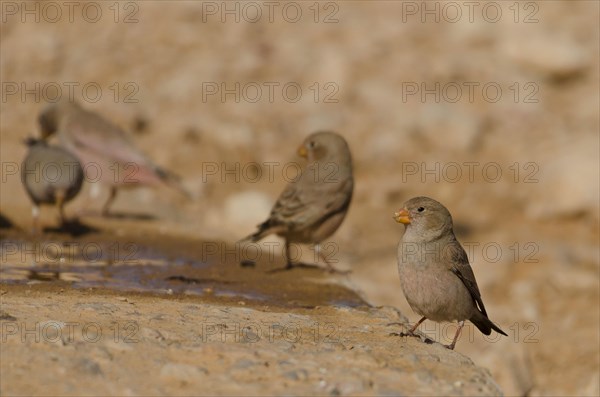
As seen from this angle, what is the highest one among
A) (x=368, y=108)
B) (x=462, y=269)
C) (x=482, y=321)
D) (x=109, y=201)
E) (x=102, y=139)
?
(x=368, y=108)

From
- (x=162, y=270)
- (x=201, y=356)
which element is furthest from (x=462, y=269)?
(x=162, y=270)

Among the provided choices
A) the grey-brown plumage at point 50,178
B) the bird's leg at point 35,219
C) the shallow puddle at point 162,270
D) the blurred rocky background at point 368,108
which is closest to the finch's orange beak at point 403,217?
the shallow puddle at point 162,270

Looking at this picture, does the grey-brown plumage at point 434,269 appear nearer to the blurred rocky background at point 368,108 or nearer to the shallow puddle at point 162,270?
the shallow puddle at point 162,270

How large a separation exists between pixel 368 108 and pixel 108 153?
14.8 feet

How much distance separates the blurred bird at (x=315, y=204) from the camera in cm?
831

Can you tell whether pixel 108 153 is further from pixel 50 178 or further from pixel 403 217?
pixel 403 217

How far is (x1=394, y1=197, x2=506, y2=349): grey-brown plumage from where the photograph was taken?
582 centimetres

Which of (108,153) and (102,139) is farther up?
(102,139)

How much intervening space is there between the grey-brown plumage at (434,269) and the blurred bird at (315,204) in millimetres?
2180

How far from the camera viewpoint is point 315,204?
27.3ft

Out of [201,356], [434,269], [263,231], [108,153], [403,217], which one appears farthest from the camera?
[108,153]

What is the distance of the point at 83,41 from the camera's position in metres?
14.7

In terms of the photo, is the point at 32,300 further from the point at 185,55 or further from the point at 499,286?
the point at 185,55

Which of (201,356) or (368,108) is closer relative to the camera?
(201,356)
